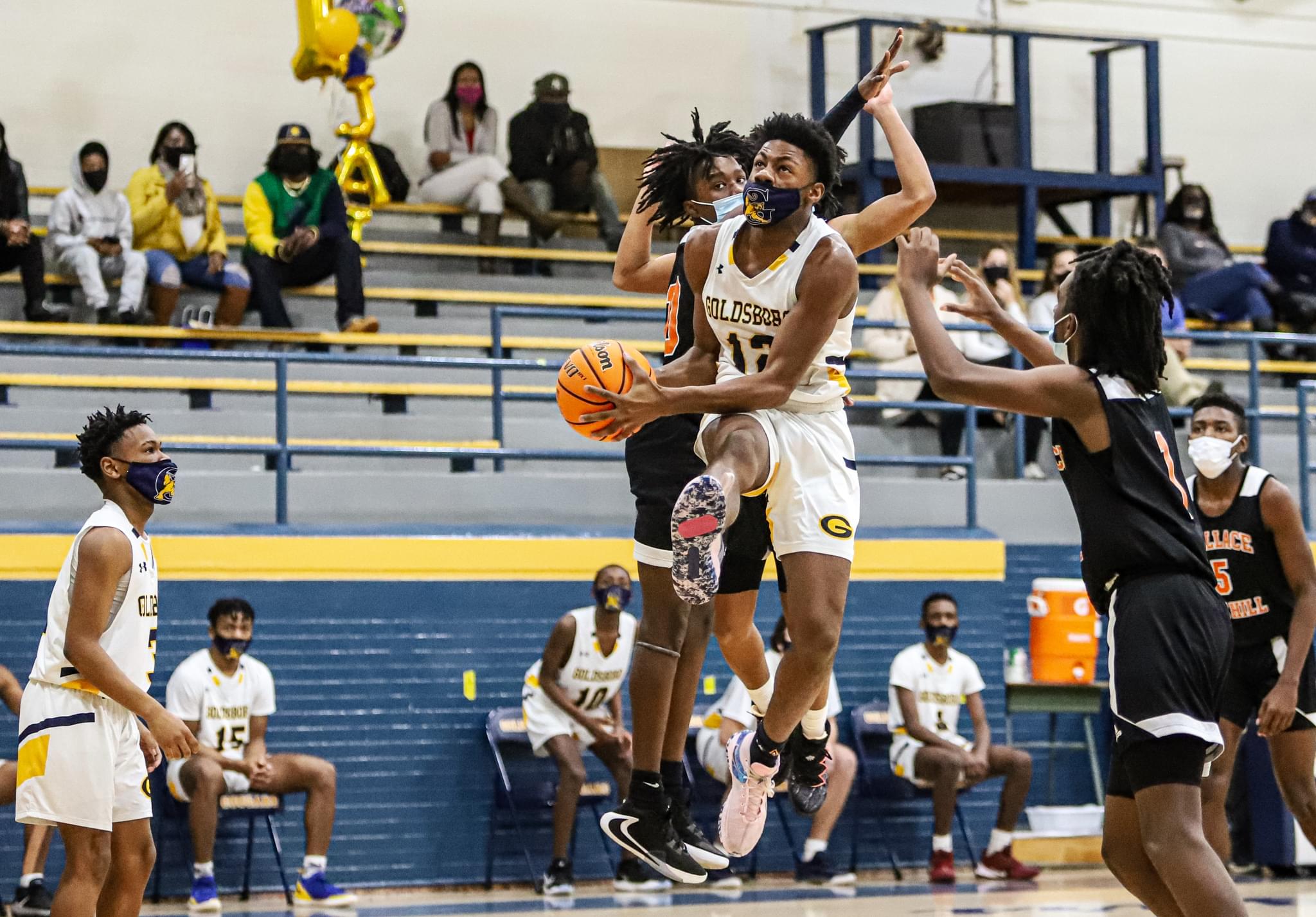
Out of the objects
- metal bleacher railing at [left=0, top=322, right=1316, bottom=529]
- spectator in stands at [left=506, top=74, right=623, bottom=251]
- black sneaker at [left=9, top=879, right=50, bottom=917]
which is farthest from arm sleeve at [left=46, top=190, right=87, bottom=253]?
black sneaker at [left=9, top=879, right=50, bottom=917]

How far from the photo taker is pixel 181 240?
12375 mm

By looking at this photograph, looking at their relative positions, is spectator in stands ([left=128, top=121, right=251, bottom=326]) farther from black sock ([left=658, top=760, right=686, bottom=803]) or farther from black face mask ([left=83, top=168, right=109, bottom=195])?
black sock ([left=658, top=760, right=686, bottom=803])

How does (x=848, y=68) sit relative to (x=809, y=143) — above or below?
above

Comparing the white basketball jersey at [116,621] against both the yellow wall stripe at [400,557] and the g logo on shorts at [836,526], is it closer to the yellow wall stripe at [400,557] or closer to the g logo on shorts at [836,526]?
the g logo on shorts at [836,526]

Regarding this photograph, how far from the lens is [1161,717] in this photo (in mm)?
5117

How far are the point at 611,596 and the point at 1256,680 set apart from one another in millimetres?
3806

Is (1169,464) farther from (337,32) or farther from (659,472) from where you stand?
(337,32)

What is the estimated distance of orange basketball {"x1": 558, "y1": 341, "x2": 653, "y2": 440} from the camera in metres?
5.22

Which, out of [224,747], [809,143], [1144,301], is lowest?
[224,747]

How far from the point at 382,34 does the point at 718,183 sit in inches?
241

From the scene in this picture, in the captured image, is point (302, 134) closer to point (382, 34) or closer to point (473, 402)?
point (382, 34)

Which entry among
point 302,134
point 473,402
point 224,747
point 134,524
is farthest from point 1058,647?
point 134,524

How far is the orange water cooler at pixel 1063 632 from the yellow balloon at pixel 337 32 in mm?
5515

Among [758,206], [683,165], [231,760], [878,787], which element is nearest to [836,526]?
[758,206]
